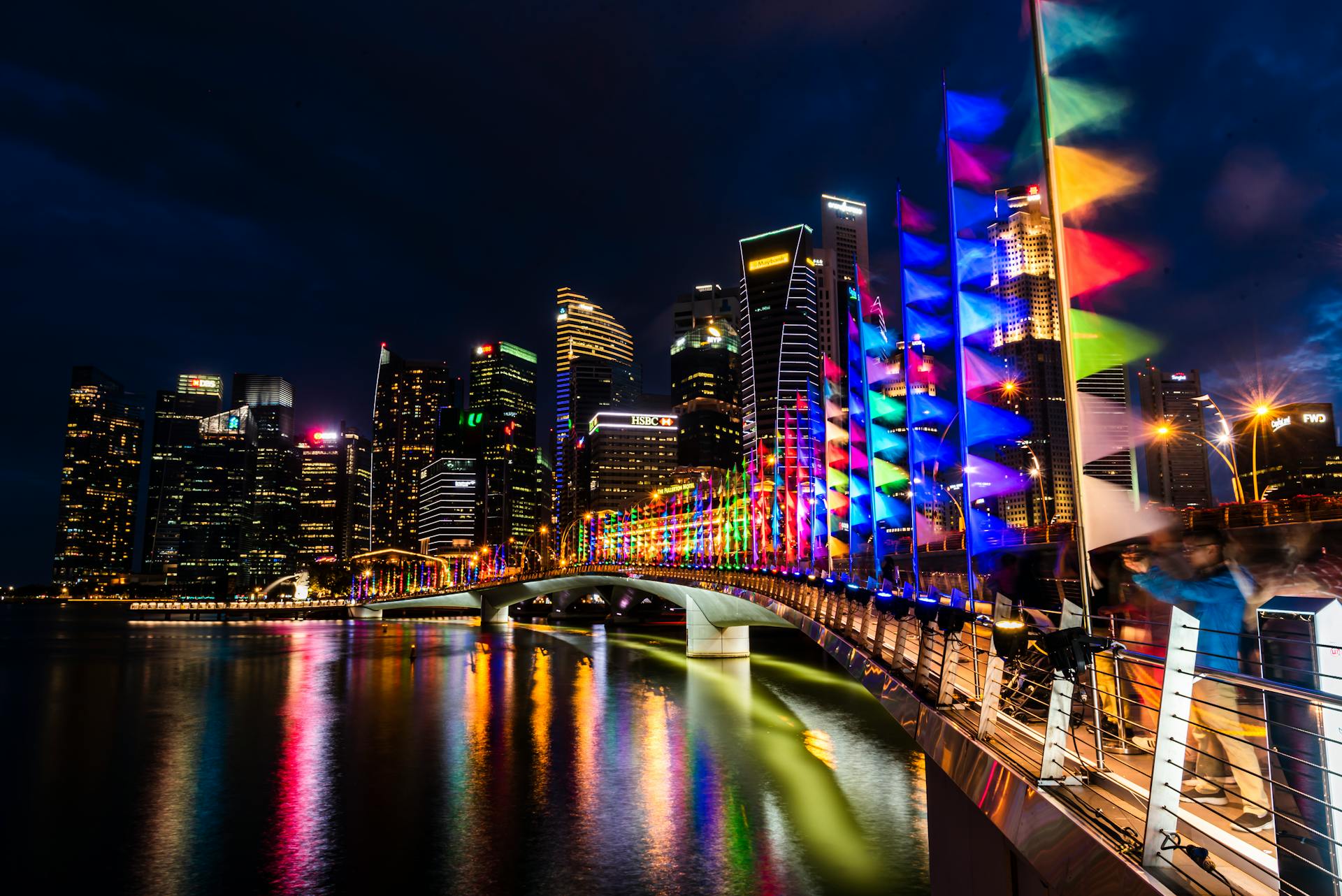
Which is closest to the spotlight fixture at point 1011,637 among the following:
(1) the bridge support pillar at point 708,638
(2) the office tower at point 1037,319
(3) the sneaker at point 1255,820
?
(3) the sneaker at point 1255,820

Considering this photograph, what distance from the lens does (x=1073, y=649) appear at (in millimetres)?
6180

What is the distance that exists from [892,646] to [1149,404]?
133ft

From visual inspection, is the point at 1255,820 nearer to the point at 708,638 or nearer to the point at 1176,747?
the point at 1176,747

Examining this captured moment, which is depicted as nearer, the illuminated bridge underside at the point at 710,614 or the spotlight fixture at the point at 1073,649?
the spotlight fixture at the point at 1073,649

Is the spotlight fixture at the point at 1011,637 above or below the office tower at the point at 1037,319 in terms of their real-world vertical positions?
below

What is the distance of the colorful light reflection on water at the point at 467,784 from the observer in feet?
64.1

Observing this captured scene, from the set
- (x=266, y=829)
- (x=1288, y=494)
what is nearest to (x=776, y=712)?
(x=266, y=829)

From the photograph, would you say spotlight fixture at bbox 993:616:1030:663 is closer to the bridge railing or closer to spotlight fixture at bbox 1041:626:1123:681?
the bridge railing

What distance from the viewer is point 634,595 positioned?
132750 mm

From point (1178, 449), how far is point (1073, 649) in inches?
2639

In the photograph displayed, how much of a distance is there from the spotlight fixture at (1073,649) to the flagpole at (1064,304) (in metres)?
1.35

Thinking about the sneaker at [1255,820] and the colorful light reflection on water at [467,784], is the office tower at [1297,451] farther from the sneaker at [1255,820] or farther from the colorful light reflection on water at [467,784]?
the sneaker at [1255,820]

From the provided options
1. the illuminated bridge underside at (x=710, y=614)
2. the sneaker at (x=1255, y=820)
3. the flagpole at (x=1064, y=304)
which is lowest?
the illuminated bridge underside at (x=710, y=614)

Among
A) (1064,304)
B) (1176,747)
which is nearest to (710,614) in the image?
(1064,304)
